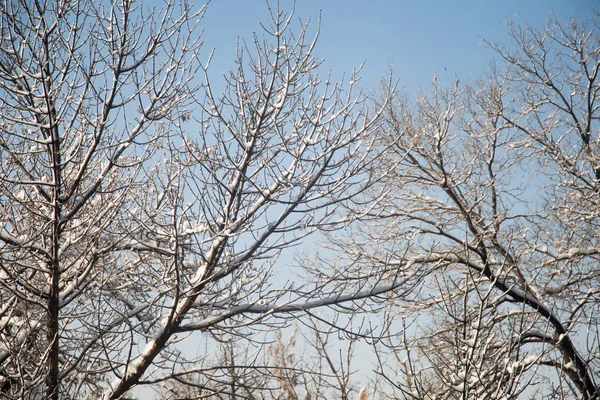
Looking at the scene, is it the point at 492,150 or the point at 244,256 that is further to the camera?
the point at 492,150

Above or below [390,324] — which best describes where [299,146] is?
above

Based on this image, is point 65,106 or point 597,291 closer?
point 65,106

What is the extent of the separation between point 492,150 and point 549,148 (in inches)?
52.1

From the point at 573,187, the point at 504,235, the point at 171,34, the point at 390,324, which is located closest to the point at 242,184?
the point at 171,34

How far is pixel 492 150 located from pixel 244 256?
31.2ft

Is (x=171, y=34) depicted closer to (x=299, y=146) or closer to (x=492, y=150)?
(x=299, y=146)

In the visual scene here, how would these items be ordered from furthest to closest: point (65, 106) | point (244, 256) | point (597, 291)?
point (597, 291) → point (244, 256) → point (65, 106)

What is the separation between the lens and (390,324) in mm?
5160

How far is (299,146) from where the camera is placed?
17.8 feet

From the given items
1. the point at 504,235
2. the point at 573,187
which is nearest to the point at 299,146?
the point at 504,235

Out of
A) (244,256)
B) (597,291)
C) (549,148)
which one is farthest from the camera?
(549,148)

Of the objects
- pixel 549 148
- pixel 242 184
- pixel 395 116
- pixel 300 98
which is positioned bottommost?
pixel 242 184

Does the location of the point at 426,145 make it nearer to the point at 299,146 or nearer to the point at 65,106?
the point at 299,146

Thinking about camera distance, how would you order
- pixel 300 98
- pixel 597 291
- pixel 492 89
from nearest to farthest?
1. pixel 300 98
2. pixel 597 291
3. pixel 492 89
